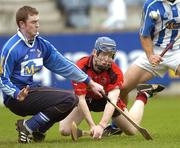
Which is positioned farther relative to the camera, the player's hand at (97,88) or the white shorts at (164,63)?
the white shorts at (164,63)

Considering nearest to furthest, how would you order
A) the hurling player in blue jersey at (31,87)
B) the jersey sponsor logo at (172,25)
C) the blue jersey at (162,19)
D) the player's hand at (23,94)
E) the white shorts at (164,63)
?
the player's hand at (23,94) < the hurling player in blue jersey at (31,87) < the blue jersey at (162,19) < the jersey sponsor logo at (172,25) < the white shorts at (164,63)

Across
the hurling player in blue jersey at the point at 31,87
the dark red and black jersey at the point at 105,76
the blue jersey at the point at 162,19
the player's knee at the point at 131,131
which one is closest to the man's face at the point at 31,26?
the hurling player in blue jersey at the point at 31,87

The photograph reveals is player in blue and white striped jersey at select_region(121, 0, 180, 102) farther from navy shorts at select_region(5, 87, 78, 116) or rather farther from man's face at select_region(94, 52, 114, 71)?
navy shorts at select_region(5, 87, 78, 116)

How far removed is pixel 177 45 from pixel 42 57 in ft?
7.58

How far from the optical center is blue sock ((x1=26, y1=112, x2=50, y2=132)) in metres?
10.6

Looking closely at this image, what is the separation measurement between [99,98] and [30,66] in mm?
1260

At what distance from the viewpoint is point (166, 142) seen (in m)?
10.5

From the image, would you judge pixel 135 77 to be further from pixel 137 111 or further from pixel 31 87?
pixel 31 87

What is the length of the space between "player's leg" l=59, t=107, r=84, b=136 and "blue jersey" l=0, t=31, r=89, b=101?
81cm

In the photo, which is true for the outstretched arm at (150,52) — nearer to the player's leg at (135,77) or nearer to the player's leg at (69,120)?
the player's leg at (135,77)

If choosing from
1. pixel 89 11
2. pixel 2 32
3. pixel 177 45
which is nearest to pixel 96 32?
pixel 2 32

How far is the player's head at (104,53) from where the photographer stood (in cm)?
1095

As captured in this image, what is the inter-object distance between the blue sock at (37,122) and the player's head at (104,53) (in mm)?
1041

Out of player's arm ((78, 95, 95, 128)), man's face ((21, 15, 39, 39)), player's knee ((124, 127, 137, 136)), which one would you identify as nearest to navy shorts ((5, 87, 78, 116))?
player's arm ((78, 95, 95, 128))
